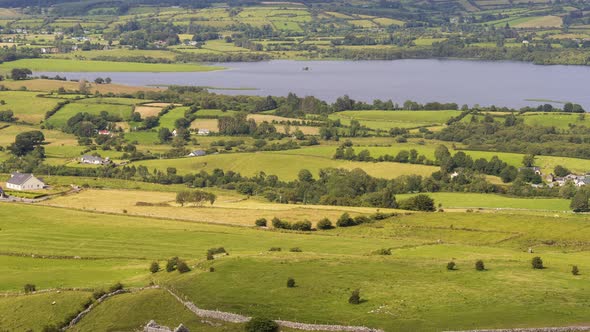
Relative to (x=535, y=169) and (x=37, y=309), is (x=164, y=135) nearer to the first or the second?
(x=535, y=169)

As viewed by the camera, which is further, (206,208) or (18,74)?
(18,74)

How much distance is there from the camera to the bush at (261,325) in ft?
130

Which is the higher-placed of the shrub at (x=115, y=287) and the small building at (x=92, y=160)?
the shrub at (x=115, y=287)

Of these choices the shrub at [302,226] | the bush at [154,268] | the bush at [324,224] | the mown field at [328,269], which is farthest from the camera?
the bush at [324,224]

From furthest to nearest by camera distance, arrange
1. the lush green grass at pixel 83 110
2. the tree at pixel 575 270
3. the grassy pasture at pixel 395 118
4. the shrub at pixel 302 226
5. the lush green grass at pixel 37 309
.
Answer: the grassy pasture at pixel 395 118 → the lush green grass at pixel 83 110 → the shrub at pixel 302 226 → the tree at pixel 575 270 → the lush green grass at pixel 37 309

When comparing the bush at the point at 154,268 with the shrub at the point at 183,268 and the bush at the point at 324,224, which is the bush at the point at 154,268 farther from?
the bush at the point at 324,224

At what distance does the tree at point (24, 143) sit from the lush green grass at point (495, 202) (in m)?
48.4

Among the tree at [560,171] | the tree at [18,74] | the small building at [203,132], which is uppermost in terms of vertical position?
the tree at [18,74]

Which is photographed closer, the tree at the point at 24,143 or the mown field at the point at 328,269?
the mown field at the point at 328,269

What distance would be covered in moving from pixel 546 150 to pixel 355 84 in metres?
82.8

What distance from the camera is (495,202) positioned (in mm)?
86562

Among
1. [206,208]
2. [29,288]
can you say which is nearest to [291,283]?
[29,288]

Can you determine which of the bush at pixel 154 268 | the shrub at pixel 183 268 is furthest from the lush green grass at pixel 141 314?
the bush at pixel 154 268

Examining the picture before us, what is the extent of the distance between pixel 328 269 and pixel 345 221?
20.4 meters
